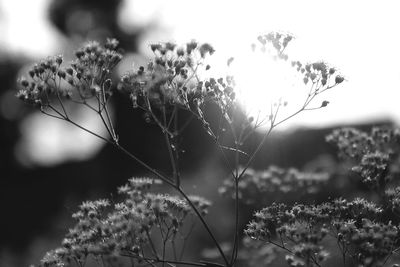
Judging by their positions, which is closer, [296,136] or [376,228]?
[376,228]

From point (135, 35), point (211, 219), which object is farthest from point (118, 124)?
point (211, 219)

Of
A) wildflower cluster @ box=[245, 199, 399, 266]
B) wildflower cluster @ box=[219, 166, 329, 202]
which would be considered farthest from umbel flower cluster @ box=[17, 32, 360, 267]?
wildflower cluster @ box=[219, 166, 329, 202]

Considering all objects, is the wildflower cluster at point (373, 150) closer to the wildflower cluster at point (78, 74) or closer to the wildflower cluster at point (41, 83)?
the wildflower cluster at point (78, 74)

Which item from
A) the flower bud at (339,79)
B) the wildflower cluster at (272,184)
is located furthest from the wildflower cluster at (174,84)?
the wildflower cluster at (272,184)

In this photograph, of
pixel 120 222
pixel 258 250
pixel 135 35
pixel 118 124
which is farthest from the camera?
pixel 135 35

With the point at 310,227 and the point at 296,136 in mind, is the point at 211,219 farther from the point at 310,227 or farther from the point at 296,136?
the point at 310,227

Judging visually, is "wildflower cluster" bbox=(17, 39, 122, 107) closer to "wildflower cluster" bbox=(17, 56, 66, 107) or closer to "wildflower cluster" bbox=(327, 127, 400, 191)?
"wildflower cluster" bbox=(17, 56, 66, 107)
